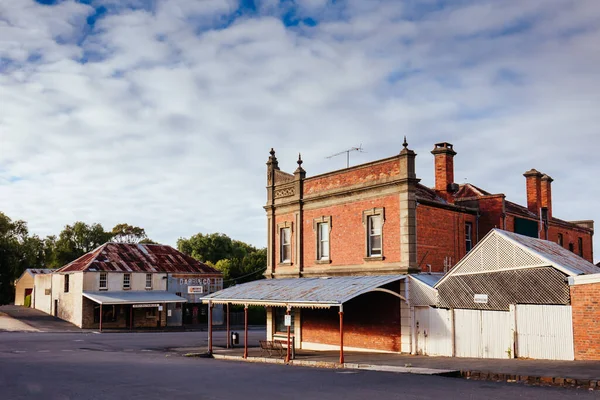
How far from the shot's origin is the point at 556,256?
20500mm

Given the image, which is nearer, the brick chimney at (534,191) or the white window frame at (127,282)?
the brick chimney at (534,191)

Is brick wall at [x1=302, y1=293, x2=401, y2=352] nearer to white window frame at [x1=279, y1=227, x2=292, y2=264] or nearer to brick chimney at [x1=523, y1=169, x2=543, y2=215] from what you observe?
white window frame at [x1=279, y1=227, x2=292, y2=264]

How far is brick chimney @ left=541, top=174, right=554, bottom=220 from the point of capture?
3278cm

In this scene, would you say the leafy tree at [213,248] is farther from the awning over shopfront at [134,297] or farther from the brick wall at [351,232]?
the brick wall at [351,232]

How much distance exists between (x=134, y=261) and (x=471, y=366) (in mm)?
41295

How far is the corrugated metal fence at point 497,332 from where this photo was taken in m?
18.8

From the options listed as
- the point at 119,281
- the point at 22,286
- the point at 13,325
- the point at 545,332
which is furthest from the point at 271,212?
the point at 22,286

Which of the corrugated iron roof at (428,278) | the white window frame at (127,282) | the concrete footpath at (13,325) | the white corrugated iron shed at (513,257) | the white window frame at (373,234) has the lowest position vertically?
the concrete footpath at (13,325)

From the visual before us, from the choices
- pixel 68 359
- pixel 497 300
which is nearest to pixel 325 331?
pixel 497 300

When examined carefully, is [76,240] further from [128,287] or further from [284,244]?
[284,244]

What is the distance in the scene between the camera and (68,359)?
2411 centimetres

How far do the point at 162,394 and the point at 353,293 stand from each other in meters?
9.71

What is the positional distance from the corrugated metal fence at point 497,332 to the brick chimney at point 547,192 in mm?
13442

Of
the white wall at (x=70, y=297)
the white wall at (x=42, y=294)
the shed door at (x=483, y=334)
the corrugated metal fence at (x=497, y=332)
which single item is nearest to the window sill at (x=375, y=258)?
the corrugated metal fence at (x=497, y=332)
